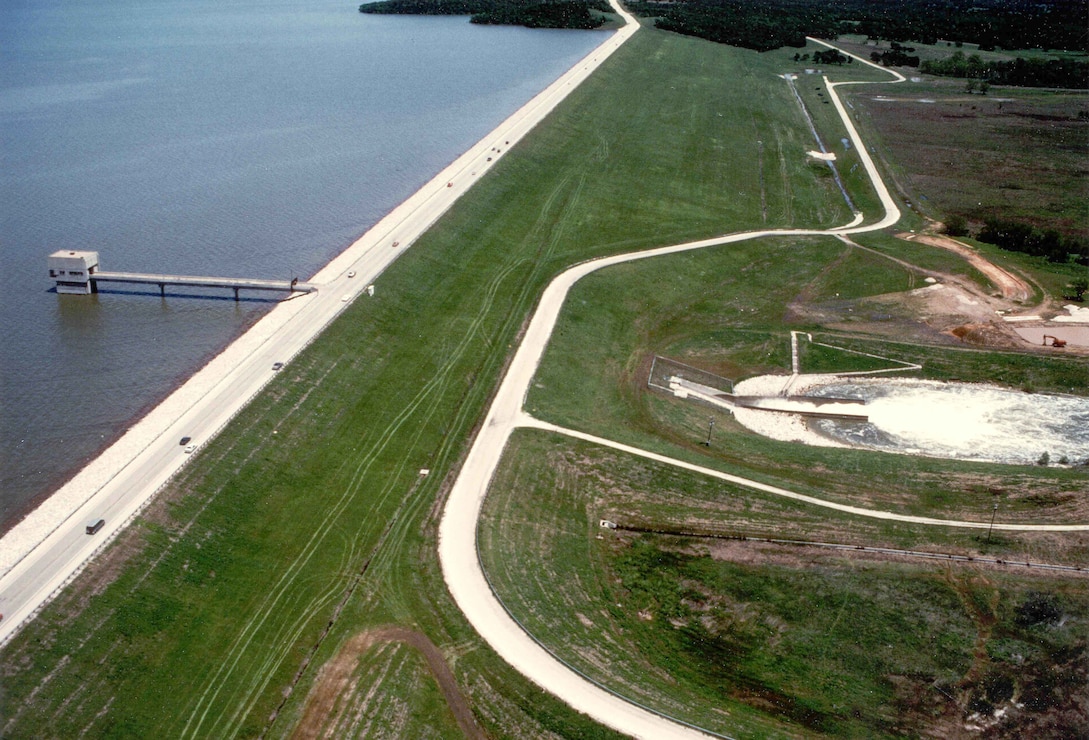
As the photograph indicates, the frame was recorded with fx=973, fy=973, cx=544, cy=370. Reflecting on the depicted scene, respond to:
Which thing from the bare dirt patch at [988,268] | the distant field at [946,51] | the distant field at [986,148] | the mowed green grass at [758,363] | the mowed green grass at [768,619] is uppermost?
the distant field at [946,51]

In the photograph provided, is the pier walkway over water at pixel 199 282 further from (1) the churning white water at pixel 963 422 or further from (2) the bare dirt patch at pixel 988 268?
(2) the bare dirt patch at pixel 988 268

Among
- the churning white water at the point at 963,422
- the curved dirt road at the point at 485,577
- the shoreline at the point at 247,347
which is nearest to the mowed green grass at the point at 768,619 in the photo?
the curved dirt road at the point at 485,577

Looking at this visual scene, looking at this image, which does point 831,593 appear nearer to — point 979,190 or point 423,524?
point 423,524

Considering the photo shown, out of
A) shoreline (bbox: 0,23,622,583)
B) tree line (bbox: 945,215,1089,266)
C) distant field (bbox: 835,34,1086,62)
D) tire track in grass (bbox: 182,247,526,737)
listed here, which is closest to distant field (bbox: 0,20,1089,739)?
tire track in grass (bbox: 182,247,526,737)

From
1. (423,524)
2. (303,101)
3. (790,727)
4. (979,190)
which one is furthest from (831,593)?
(303,101)

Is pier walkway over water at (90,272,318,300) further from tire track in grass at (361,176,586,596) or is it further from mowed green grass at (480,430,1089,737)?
mowed green grass at (480,430,1089,737)

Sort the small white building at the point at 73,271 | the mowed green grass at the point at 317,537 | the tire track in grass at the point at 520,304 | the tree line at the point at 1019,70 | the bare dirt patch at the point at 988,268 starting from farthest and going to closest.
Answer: the tree line at the point at 1019,70 < the bare dirt patch at the point at 988,268 < the small white building at the point at 73,271 < the tire track in grass at the point at 520,304 < the mowed green grass at the point at 317,537

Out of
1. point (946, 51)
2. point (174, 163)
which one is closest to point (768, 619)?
point (174, 163)
